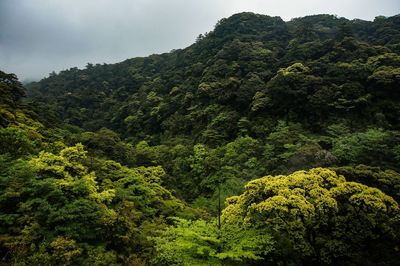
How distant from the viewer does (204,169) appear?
112 ft

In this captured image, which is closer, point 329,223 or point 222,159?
point 329,223

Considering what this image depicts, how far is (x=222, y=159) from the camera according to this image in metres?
34.2

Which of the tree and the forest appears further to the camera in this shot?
the forest

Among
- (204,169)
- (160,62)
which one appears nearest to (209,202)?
(204,169)

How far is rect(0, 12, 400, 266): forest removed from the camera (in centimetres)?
1306

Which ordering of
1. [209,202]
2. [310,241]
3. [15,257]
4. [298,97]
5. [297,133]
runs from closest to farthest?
[15,257] < [310,241] < [209,202] < [297,133] < [298,97]

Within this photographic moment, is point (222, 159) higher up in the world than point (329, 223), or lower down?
lower down

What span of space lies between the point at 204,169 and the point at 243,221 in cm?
2068

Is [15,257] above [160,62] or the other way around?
the other way around

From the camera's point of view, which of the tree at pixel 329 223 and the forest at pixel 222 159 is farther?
the forest at pixel 222 159

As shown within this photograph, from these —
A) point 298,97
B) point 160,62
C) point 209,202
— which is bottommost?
point 209,202

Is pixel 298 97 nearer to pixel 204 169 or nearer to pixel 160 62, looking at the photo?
pixel 204 169

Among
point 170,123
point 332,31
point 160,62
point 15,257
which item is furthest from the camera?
point 160,62

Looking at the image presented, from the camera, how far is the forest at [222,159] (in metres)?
13.1
